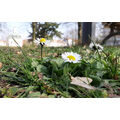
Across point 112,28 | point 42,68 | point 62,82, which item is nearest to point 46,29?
point 112,28

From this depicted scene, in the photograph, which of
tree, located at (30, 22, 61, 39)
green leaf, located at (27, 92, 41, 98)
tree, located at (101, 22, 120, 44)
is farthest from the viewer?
tree, located at (30, 22, 61, 39)

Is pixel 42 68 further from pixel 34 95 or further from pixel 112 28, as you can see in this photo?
pixel 112 28

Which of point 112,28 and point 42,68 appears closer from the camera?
point 42,68

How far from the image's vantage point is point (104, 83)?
103 centimetres

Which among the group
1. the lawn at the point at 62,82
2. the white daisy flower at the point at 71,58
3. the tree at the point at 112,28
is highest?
the tree at the point at 112,28

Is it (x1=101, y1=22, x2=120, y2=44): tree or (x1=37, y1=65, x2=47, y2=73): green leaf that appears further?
(x1=101, y1=22, x2=120, y2=44): tree

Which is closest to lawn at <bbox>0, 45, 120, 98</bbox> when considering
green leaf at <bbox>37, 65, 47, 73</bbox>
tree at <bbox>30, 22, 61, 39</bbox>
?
green leaf at <bbox>37, 65, 47, 73</bbox>

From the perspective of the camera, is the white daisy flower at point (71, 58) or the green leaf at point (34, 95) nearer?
the green leaf at point (34, 95)

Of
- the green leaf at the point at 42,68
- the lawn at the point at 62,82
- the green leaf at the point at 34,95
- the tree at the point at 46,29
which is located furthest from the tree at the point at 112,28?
the green leaf at the point at 34,95

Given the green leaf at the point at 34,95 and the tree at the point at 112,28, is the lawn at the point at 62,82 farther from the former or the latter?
the tree at the point at 112,28

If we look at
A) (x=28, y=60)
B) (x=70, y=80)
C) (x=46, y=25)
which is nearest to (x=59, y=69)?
(x=70, y=80)

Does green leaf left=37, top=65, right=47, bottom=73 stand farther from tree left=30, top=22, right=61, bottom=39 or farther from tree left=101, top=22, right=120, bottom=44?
tree left=30, top=22, right=61, bottom=39

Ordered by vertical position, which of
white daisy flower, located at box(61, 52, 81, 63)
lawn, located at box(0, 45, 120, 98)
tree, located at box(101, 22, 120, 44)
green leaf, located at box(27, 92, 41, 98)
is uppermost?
tree, located at box(101, 22, 120, 44)
